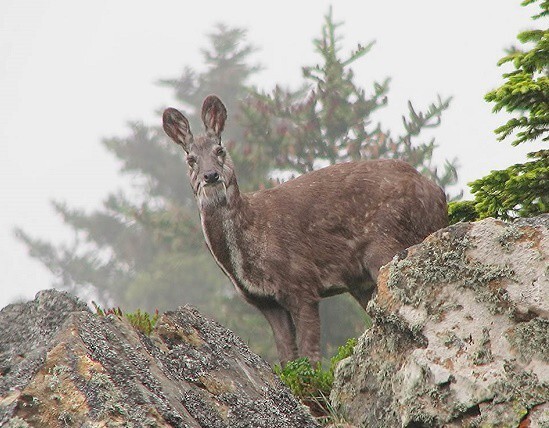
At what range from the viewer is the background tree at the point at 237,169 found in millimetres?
23766

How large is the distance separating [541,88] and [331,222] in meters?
3.29

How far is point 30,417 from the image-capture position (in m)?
4.74

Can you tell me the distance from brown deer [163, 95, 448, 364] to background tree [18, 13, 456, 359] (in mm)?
11502

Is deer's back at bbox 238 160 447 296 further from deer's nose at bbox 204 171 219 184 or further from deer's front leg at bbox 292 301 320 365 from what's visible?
deer's nose at bbox 204 171 219 184

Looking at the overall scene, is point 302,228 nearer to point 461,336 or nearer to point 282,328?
point 282,328

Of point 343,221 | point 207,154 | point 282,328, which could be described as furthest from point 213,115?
point 282,328

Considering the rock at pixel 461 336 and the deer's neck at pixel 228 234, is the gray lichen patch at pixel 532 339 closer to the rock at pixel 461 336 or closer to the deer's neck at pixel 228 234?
the rock at pixel 461 336

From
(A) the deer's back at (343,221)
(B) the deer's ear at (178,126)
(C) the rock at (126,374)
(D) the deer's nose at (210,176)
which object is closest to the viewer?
(C) the rock at (126,374)

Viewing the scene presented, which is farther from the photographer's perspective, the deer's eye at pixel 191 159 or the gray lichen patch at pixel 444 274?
the deer's eye at pixel 191 159

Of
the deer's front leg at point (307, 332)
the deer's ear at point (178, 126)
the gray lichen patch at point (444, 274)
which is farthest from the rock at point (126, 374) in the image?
the deer's ear at point (178, 126)

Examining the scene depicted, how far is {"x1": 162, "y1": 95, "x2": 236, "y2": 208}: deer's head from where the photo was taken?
911 cm

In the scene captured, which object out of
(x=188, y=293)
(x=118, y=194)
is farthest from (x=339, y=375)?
(x=118, y=194)

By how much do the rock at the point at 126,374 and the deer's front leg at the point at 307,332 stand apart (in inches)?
110

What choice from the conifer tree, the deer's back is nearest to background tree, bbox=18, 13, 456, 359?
the conifer tree
